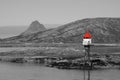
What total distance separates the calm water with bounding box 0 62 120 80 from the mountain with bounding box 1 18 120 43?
121ft

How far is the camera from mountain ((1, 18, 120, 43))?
353 feet

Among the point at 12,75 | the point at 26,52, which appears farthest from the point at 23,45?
the point at 12,75

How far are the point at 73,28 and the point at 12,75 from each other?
172 feet

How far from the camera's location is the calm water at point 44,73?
200 ft

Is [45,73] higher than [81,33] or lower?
lower

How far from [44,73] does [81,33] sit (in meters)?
45.8

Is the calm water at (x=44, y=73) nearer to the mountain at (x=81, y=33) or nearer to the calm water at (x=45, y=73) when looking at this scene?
the calm water at (x=45, y=73)

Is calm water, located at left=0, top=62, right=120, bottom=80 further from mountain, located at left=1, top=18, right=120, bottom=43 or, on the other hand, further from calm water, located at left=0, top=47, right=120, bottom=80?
mountain, located at left=1, top=18, right=120, bottom=43

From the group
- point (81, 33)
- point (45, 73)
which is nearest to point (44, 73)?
point (45, 73)

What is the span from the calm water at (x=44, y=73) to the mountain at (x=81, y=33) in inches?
1457

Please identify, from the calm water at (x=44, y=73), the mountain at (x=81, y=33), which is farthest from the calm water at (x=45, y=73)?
the mountain at (x=81, y=33)

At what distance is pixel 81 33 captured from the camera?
361ft

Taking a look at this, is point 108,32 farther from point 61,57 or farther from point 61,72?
point 61,72

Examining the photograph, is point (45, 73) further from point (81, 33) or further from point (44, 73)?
point (81, 33)
